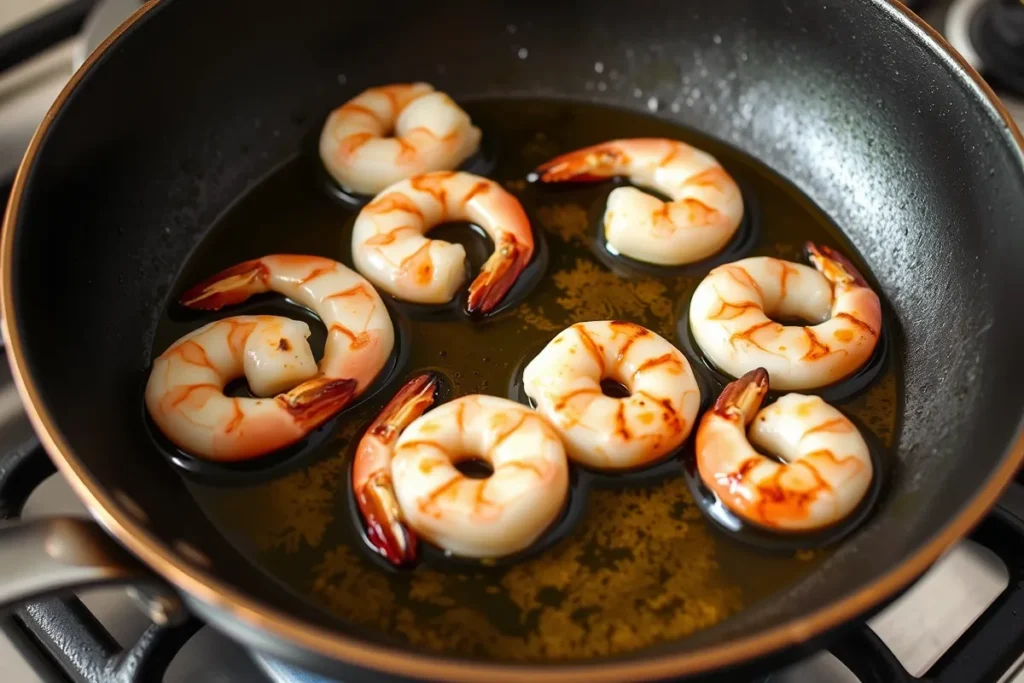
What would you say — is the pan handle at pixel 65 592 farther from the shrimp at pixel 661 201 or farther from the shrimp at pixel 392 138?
the shrimp at pixel 661 201

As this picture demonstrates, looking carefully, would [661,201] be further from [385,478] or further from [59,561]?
[59,561]

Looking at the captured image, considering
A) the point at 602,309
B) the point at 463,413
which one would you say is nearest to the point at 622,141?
the point at 602,309

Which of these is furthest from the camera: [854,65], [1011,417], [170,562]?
[854,65]

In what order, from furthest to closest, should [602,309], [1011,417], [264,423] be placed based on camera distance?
[602,309] < [264,423] < [1011,417]

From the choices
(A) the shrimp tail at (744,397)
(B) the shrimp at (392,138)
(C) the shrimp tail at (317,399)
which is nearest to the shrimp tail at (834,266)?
(A) the shrimp tail at (744,397)

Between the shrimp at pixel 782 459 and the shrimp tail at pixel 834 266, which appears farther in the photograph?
the shrimp tail at pixel 834 266

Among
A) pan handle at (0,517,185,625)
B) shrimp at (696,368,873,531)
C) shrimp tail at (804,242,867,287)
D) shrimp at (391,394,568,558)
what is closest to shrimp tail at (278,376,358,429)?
shrimp at (391,394,568,558)

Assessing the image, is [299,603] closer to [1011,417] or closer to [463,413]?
[463,413]
